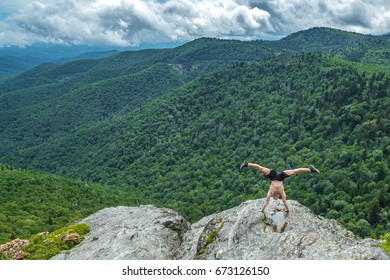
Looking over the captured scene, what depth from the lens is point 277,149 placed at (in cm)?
18312

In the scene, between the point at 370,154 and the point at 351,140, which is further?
the point at 351,140

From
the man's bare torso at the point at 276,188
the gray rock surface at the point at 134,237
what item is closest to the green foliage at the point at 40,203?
the gray rock surface at the point at 134,237

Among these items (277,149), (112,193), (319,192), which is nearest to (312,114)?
(277,149)

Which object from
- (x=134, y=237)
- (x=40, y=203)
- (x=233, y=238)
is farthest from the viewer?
(x=40, y=203)

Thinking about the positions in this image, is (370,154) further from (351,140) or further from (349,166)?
(351,140)

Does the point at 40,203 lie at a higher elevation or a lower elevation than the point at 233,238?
lower

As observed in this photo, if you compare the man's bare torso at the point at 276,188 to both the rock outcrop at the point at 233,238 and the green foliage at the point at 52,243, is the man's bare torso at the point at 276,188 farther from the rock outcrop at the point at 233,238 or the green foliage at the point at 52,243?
the green foliage at the point at 52,243

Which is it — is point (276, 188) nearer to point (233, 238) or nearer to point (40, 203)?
point (233, 238)

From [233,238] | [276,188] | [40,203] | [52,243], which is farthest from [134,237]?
[40,203]

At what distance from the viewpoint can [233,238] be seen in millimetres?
21281

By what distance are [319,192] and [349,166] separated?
17.4 metres

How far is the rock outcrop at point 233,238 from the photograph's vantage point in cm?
1843

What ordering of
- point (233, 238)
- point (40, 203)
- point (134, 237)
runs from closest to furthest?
point (233, 238), point (134, 237), point (40, 203)
